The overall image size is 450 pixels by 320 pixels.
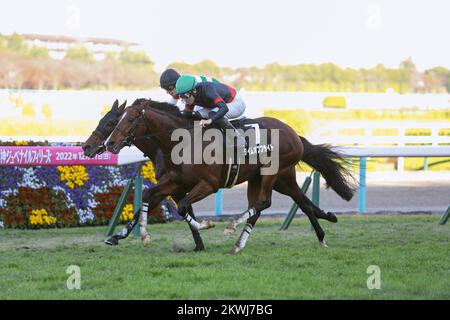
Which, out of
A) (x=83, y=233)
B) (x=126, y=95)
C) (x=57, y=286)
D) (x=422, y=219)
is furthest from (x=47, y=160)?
(x=126, y=95)

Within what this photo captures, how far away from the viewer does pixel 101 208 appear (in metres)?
9.87

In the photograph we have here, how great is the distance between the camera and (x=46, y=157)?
9.14 metres

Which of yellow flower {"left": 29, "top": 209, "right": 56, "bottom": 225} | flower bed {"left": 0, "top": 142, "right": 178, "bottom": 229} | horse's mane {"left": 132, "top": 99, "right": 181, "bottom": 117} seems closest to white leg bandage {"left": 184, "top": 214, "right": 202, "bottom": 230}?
horse's mane {"left": 132, "top": 99, "right": 181, "bottom": 117}

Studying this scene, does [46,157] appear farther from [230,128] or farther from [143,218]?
[230,128]

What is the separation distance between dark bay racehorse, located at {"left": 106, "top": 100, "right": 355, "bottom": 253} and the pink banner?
201 centimetres

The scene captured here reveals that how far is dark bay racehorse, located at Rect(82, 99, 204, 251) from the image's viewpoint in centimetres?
715

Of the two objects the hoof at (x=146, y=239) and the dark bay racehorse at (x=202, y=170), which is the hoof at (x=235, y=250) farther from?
the hoof at (x=146, y=239)

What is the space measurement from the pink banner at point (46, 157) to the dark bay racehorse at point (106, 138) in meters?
1.86

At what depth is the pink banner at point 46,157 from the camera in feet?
29.6

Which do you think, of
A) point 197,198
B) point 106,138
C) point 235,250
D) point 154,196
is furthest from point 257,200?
point 106,138

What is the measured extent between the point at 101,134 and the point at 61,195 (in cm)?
256

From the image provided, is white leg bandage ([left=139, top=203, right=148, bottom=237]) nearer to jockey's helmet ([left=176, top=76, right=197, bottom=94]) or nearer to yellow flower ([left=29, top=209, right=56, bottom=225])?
jockey's helmet ([left=176, top=76, right=197, bottom=94])

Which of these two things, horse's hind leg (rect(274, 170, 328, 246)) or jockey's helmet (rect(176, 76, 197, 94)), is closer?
jockey's helmet (rect(176, 76, 197, 94))

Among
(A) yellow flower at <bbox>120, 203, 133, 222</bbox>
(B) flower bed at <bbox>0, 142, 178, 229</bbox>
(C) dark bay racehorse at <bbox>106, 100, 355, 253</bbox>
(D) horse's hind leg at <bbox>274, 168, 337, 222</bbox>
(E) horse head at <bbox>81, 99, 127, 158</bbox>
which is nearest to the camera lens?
(E) horse head at <bbox>81, 99, 127, 158</bbox>
